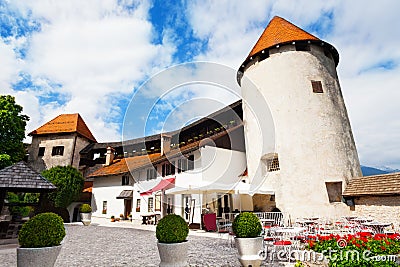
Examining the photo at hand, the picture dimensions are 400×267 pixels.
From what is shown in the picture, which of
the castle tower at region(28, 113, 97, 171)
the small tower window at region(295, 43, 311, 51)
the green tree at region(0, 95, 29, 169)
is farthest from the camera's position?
the castle tower at region(28, 113, 97, 171)

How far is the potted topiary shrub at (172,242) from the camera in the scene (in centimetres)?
600

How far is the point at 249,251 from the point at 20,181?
12205 millimetres

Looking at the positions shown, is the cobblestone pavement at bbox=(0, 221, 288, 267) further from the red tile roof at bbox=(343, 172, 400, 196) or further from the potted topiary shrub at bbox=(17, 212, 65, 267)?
the red tile roof at bbox=(343, 172, 400, 196)

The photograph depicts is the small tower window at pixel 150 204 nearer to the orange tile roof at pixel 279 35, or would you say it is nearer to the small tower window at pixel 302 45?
the orange tile roof at pixel 279 35

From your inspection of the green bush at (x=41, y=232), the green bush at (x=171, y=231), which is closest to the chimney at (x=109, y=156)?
the green bush at (x=41, y=232)

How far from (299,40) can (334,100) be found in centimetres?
493

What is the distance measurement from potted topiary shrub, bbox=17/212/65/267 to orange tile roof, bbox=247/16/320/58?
58.7 ft

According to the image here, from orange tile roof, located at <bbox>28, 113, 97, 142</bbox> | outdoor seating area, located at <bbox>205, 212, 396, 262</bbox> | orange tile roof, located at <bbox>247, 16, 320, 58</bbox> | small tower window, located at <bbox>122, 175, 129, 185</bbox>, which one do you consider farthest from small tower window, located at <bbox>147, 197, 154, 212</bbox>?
orange tile roof, located at <bbox>28, 113, 97, 142</bbox>

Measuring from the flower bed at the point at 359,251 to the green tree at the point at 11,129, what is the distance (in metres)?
30.3

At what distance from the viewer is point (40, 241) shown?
212 inches

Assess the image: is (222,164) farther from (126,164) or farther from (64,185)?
(64,185)

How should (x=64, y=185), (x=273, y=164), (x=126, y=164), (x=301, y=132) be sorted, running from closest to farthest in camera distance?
(x=301, y=132), (x=273, y=164), (x=64, y=185), (x=126, y=164)

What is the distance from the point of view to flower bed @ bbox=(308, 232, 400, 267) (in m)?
5.32

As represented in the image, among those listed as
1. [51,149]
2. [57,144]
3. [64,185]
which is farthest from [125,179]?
[51,149]
